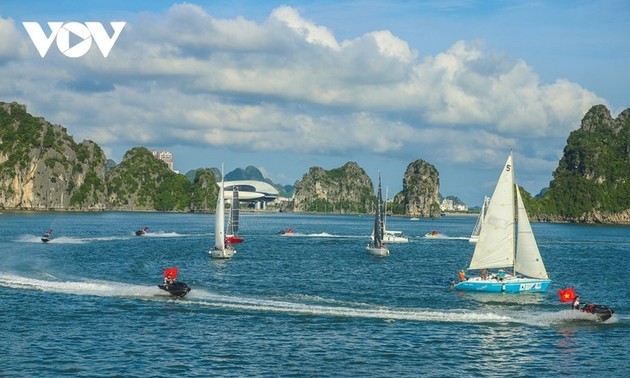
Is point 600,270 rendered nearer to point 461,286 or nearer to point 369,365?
point 461,286

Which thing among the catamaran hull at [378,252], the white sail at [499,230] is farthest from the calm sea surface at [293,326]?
the catamaran hull at [378,252]

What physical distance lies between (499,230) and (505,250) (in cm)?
201

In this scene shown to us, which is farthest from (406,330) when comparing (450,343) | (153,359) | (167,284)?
(167,284)

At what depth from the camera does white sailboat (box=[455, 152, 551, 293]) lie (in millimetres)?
73062

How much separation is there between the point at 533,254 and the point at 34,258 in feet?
209

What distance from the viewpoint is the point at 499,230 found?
74.0 metres

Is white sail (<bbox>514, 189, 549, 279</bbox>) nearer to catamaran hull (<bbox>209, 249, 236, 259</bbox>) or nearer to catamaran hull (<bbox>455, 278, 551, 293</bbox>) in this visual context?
catamaran hull (<bbox>455, 278, 551, 293</bbox>)

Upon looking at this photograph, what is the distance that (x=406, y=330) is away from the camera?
53250mm

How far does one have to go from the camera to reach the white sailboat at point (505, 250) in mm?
73062

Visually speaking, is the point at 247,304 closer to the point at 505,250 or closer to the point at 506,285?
the point at 506,285

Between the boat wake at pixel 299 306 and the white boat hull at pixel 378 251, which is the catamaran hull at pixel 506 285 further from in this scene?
the white boat hull at pixel 378 251

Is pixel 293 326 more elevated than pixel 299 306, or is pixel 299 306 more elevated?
pixel 299 306

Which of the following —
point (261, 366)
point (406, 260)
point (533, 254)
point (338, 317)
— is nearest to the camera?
point (261, 366)

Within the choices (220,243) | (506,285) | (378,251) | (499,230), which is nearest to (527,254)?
(499,230)
